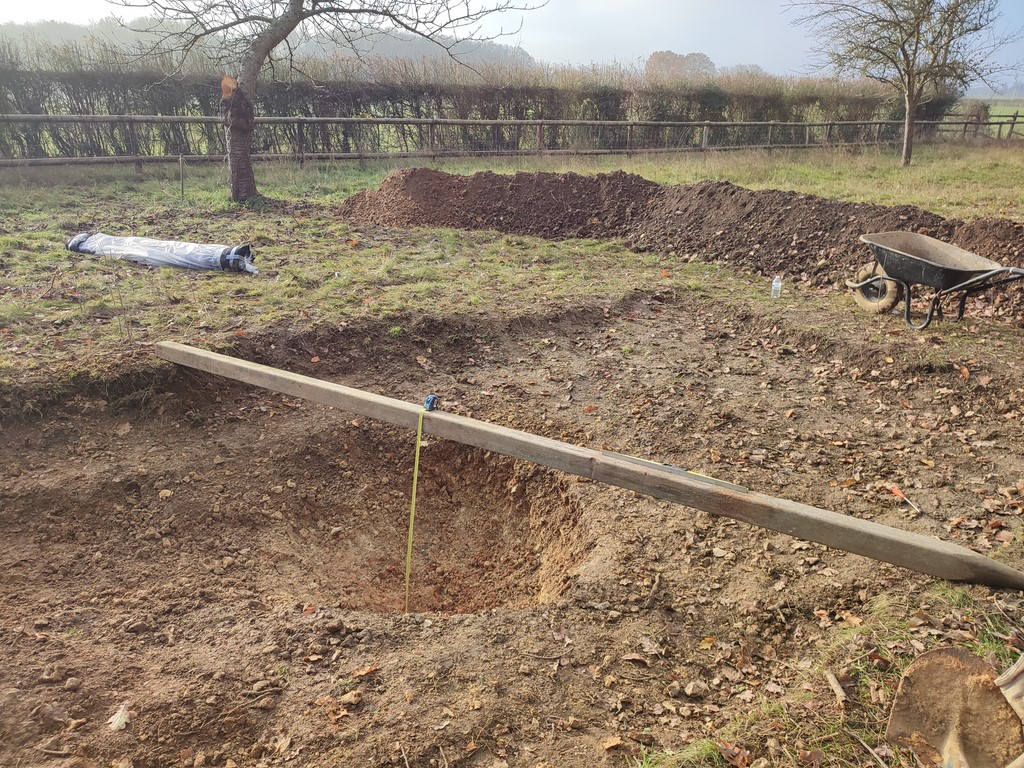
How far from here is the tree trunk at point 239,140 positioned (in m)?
11.0

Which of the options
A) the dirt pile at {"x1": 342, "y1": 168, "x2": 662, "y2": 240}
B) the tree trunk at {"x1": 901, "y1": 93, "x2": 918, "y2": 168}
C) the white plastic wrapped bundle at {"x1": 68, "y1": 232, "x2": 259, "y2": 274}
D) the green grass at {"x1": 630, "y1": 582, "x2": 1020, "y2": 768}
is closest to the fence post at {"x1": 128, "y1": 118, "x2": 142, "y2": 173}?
the dirt pile at {"x1": 342, "y1": 168, "x2": 662, "y2": 240}

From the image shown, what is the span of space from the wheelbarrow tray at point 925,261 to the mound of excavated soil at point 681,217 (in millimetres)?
930

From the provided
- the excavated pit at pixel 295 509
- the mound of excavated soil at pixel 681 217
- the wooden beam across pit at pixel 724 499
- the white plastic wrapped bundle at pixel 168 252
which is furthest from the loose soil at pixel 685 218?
the wooden beam across pit at pixel 724 499

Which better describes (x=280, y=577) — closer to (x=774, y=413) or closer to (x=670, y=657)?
(x=670, y=657)

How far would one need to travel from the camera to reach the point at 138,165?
13.9 m

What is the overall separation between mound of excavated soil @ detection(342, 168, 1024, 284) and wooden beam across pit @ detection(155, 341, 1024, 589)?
6505mm

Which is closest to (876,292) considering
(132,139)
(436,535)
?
(436,535)

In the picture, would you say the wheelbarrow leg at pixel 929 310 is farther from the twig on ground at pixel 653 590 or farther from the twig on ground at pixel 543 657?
the twig on ground at pixel 543 657

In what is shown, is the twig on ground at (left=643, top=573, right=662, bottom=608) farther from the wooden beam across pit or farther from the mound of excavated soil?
the mound of excavated soil

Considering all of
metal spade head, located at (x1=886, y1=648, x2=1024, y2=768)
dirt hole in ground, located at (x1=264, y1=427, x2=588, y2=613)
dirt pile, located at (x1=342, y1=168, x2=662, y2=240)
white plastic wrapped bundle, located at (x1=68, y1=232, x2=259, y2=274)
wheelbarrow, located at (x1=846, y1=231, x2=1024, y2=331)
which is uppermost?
dirt pile, located at (x1=342, y1=168, x2=662, y2=240)

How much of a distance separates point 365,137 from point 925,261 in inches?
577

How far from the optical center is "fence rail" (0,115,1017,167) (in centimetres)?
1365

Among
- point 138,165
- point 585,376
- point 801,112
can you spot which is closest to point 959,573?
point 585,376

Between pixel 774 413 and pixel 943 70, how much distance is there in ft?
55.9
